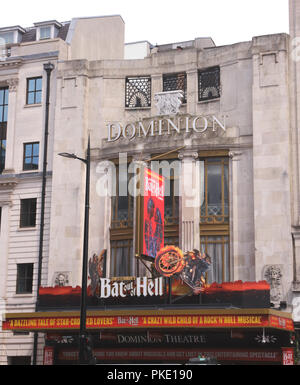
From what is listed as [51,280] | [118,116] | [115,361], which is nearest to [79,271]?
[51,280]

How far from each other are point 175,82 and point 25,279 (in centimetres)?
1393

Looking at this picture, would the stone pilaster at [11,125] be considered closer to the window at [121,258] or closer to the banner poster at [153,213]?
the window at [121,258]

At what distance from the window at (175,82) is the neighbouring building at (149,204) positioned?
126 mm

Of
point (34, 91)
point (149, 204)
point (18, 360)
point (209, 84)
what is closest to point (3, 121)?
point (34, 91)

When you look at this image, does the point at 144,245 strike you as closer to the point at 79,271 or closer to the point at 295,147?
the point at 79,271

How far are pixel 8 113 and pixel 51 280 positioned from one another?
11.1 m

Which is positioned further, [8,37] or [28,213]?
[8,37]

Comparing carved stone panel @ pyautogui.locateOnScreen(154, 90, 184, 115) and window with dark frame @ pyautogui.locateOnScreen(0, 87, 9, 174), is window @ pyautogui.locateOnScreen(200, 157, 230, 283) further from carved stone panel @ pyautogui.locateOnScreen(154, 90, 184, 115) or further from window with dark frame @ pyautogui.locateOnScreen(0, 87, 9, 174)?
window with dark frame @ pyautogui.locateOnScreen(0, 87, 9, 174)

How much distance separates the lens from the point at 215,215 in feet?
113

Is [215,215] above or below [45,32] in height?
below

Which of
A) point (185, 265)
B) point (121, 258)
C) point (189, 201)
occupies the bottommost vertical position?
point (185, 265)

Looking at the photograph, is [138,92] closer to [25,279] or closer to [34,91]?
[34,91]

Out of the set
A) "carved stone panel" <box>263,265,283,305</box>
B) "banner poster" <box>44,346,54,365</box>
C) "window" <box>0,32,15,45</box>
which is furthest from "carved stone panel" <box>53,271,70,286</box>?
"window" <box>0,32,15,45</box>

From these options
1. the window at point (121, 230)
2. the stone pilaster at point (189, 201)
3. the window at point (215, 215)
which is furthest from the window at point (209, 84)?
the window at point (121, 230)
